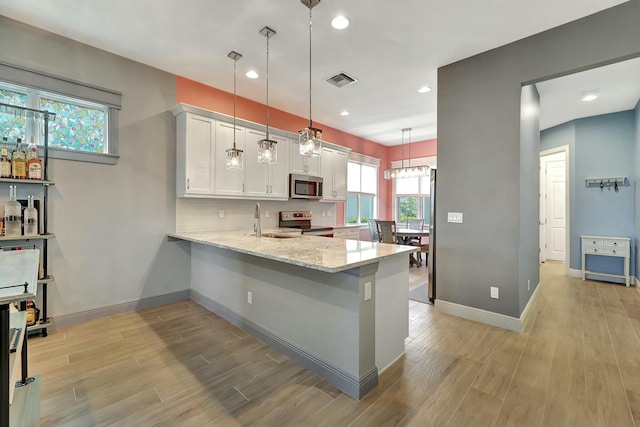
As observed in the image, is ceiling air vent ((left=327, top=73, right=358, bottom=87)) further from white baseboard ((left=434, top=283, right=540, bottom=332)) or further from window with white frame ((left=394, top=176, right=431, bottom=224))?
window with white frame ((left=394, top=176, right=431, bottom=224))

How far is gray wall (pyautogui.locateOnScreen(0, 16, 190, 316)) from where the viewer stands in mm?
2834

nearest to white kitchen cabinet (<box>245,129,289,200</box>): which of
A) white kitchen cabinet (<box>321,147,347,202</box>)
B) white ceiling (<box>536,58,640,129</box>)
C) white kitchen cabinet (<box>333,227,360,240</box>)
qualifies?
white kitchen cabinet (<box>321,147,347,202</box>)

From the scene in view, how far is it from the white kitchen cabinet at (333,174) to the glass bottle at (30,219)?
3.82 m

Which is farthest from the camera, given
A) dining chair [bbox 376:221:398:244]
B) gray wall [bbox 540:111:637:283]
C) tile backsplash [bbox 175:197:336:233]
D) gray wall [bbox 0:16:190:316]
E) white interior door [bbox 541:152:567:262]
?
white interior door [bbox 541:152:567:262]

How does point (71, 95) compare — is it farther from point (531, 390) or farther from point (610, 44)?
point (610, 44)

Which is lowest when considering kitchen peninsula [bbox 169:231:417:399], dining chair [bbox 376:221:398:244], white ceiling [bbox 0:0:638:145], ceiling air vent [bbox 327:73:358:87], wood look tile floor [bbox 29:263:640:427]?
wood look tile floor [bbox 29:263:640:427]

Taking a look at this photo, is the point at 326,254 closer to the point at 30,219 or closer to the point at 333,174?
the point at 30,219

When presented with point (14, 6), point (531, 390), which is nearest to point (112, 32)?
point (14, 6)

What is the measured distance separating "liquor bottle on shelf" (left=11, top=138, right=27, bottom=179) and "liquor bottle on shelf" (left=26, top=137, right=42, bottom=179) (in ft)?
0.09

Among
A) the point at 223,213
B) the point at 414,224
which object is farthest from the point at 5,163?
the point at 414,224

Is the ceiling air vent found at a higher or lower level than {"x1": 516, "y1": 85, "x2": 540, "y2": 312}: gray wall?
higher

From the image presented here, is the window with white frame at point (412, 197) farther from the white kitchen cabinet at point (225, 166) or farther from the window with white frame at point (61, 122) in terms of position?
the window with white frame at point (61, 122)

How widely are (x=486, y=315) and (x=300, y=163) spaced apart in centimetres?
339

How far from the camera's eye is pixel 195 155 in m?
3.49
